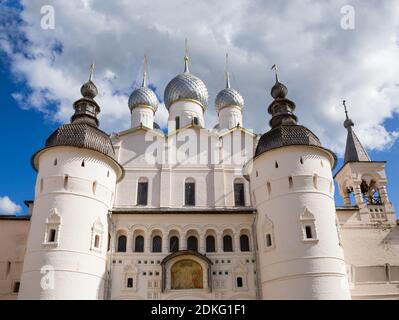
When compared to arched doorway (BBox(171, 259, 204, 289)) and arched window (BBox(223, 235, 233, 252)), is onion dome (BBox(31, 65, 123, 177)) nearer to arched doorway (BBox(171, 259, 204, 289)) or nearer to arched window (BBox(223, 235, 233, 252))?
arched doorway (BBox(171, 259, 204, 289))

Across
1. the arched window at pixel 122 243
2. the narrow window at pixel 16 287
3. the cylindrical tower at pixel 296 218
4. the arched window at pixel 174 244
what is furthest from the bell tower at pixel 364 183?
the narrow window at pixel 16 287

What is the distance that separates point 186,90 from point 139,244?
1139 cm

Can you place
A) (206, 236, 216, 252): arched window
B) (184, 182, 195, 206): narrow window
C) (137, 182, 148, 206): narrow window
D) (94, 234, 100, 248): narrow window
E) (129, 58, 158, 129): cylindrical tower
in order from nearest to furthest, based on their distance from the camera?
(94, 234, 100, 248): narrow window, (206, 236, 216, 252): arched window, (137, 182, 148, 206): narrow window, (184, 182, 195, 206): narrow window, (129, 58, 158, 129): cylindrical tower

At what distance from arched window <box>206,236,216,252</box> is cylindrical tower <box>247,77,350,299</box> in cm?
207

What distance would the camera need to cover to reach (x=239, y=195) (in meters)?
20.0

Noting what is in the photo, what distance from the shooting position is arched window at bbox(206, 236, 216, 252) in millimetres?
17862

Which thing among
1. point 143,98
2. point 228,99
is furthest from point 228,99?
point 143,98

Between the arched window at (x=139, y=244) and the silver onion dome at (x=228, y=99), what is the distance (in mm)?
12398

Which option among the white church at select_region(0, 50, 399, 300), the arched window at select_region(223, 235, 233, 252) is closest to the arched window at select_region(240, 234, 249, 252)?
the white church at select_region(0, 50, 399, 300)

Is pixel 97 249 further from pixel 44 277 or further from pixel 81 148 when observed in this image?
pixel 81 148

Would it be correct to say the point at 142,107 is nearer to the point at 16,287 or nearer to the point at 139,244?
the point at 139,244

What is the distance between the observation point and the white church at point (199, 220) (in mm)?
15281

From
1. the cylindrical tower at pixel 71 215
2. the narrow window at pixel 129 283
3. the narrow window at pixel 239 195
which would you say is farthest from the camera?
the narrow window at pixel 239 195

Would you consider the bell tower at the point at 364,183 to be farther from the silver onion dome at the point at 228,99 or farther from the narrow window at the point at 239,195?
the silver onion dome at the point at 228,99
